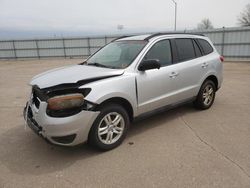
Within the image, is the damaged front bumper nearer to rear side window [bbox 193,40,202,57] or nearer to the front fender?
the front fender

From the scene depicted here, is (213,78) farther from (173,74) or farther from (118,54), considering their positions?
(118,54)

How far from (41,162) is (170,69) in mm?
2730

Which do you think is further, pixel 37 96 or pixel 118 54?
pixel 118 54

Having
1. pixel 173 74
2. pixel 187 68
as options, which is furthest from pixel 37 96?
pixel 187 68

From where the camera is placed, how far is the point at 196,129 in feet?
13.4

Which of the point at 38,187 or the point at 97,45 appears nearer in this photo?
the point at 38,187

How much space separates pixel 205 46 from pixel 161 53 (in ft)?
5.39

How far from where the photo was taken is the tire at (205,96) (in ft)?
16.1

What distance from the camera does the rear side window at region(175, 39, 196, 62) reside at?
4379 millimetres

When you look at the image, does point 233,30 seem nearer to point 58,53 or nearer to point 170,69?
point 170,69

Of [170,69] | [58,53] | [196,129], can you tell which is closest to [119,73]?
[170,69]

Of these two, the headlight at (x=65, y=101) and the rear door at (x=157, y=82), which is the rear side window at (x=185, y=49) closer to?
the rear door at (x=157, y=82)

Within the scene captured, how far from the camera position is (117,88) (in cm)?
328

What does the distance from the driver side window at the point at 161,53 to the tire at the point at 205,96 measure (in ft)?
4.25
